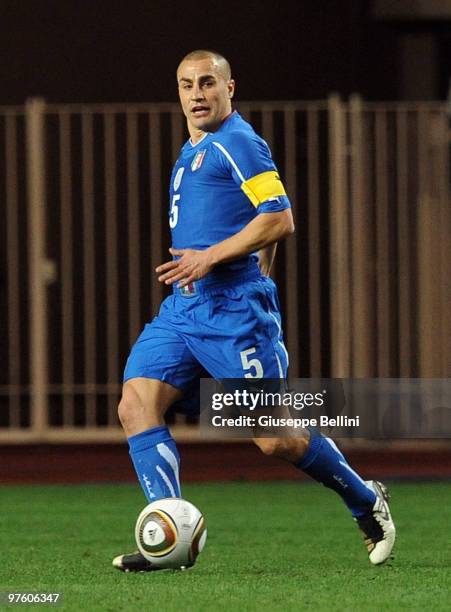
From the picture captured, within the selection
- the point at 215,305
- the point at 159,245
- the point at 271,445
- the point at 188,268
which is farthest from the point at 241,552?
the point at 159,245

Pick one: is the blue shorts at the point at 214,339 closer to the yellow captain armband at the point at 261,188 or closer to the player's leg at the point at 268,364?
the player's leg at the point at 268,364

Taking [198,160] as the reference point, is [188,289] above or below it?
below

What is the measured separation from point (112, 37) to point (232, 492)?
16.1 ft

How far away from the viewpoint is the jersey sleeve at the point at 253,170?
6.76 m

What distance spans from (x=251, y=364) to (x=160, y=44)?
7.73 meters

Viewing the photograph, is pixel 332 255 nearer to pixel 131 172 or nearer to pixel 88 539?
pixel 131 172

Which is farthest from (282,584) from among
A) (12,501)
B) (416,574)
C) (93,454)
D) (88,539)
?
(93,454)

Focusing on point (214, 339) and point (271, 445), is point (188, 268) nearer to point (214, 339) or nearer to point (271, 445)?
point (214, 339)

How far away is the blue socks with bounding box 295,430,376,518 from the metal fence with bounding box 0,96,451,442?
6452 millimetres

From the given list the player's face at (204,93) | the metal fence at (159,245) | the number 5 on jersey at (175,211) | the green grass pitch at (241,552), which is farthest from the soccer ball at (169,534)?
the metal fence at (159,245)

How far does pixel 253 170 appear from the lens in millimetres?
6805

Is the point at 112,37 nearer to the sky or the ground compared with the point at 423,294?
nearer to the sky

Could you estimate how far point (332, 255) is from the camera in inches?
537

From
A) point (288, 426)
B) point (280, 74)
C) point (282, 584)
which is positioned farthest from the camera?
point (280, 74)
